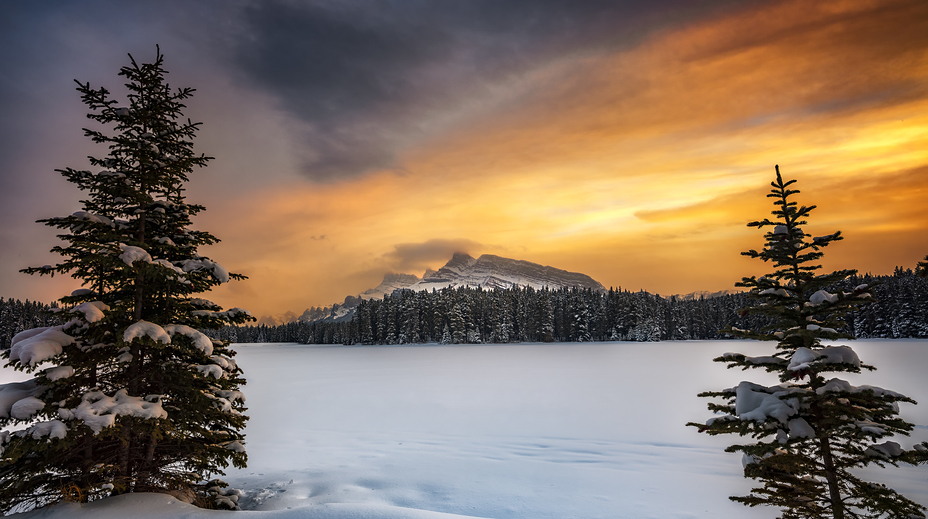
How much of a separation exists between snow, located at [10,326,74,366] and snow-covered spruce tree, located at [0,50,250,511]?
0.02 meters

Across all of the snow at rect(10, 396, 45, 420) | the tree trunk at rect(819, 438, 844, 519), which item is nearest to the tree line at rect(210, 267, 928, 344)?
the tree trunk at rect(819, 438, 844, 519)

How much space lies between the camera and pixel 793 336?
22.9 ft

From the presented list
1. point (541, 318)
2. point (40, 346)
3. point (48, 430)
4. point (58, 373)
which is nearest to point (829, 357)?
point (48, 430)

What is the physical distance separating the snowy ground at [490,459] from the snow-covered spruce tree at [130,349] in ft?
3.78

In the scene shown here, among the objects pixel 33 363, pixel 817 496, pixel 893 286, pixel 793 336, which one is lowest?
pixel 817 496

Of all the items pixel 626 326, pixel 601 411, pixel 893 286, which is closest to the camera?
pixel 601 411

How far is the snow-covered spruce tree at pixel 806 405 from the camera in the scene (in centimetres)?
609

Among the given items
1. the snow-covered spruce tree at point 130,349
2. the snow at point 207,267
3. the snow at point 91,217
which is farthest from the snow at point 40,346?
the snow at point 207,267

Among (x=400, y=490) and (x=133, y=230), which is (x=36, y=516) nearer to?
(x=133, y=230)

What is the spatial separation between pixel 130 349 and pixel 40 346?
165 cm

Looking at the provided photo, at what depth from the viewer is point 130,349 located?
8.30 m

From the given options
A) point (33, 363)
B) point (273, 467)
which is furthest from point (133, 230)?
point (273, 467)

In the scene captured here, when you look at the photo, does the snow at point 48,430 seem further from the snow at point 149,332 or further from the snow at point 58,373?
the snow at point 149,332

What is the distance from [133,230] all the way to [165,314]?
1982 mm
